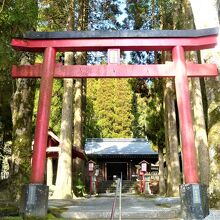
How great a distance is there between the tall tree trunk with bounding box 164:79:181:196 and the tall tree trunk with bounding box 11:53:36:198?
7.95 meters

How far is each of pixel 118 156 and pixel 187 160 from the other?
70.1 ft

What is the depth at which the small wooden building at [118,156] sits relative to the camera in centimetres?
2828

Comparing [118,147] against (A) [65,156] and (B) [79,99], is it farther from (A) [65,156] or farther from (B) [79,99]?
(A) [65,156]

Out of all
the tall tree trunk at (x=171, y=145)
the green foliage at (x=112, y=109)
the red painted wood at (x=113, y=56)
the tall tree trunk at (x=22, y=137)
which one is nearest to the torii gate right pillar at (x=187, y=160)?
the red painted wood at (x=113, y=56)

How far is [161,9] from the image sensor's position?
17.2 m

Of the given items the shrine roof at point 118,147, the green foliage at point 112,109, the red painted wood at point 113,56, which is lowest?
the red painted wood at point 113,56

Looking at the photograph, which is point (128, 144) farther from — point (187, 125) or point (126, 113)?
point (187, 125)

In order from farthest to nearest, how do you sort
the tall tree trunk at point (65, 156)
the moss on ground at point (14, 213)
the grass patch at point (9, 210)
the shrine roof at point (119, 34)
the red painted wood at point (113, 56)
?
the tall tree trunk at point (65, 156)
the red painted wood at point (113, 56)
the shrine roof at point (119, 34)
the grass patch at point (9, 210)
the moss on ground at point (14, 213)

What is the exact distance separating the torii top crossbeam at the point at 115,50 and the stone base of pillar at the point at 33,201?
1301 millimetres

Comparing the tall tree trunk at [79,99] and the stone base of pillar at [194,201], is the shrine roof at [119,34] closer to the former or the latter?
the stone base of pillar at [194,201]

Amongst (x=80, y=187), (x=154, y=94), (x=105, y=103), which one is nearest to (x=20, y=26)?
(x=80, y=187)

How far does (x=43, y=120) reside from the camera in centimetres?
738

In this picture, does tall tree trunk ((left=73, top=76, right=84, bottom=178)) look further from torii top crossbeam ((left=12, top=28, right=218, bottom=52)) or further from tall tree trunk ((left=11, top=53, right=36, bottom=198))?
torii top crossbeam ((left=12, top=28, right=218, bottom=52))

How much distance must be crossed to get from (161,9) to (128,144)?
16.4 meters
